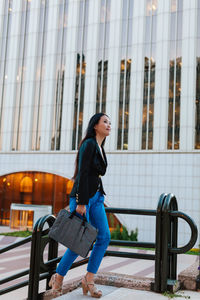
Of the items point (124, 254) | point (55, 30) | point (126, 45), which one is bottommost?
point (124, 254)

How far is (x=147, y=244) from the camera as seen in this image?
3.75m

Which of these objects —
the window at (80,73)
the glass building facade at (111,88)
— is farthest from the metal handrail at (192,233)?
the window at (80,73)

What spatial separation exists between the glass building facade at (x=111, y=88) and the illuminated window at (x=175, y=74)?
5cm

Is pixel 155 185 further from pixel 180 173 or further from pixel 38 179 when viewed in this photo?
pixel 38 179

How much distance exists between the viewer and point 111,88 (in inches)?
816

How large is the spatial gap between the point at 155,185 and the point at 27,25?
43.7ft

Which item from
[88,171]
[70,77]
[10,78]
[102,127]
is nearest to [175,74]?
[70,77]

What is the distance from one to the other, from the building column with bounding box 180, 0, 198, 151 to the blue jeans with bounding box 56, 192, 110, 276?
624 inches

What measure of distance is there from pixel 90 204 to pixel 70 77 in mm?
19120

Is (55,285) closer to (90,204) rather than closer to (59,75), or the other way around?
(90,204)

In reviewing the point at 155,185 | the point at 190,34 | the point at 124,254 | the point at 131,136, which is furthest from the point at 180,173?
the point at 124,254

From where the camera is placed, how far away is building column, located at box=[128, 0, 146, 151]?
20.0 metres

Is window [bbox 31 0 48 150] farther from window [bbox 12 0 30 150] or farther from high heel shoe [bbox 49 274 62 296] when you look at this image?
high heel shoe [bbox 49 274 62 296]

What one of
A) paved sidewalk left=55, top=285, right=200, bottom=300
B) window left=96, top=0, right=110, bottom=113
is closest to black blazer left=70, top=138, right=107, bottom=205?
paved sidewalk left=55, top=285, right=200, bottom=300
